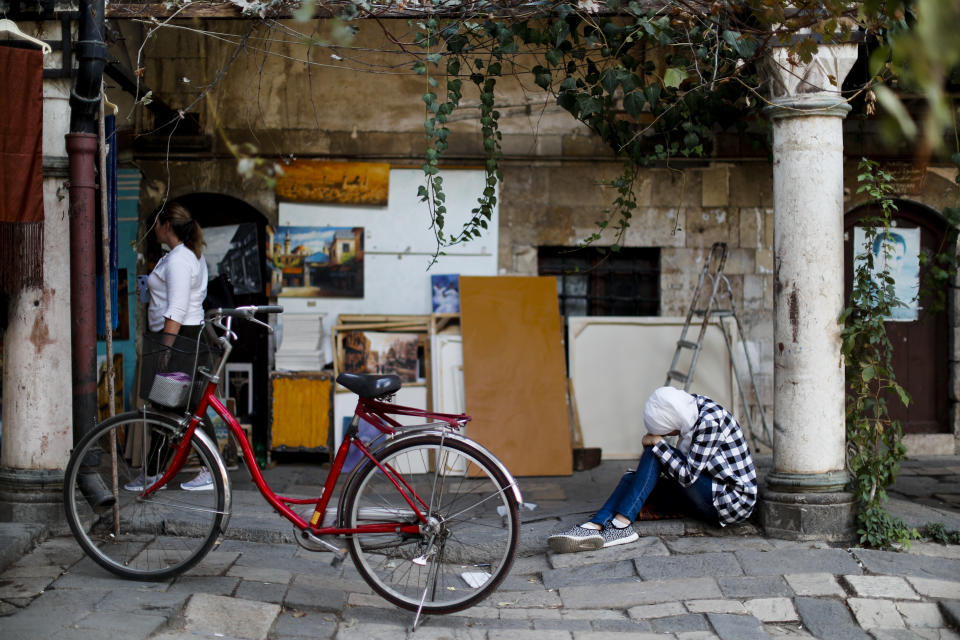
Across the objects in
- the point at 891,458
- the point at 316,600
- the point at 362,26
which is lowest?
the point at 316,600

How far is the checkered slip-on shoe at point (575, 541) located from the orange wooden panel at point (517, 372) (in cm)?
190

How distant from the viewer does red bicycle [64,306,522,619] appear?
3.91m

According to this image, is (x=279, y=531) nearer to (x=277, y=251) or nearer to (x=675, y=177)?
(x=277, y=251)

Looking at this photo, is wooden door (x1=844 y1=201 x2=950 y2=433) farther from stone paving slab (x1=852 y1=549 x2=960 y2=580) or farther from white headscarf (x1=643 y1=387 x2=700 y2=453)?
white headscarf (x1=643 y1=387 x2=700 y2=453)

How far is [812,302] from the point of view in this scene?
5.06m

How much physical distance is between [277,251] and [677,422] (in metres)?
4.09

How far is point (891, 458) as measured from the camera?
5098mm

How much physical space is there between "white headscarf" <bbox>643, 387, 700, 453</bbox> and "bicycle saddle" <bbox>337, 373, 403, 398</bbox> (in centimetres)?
172

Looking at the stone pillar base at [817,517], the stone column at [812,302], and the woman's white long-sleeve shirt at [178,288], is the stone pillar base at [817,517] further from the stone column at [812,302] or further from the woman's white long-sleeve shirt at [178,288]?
the woman's white long-sleeve shirt at [178,288]

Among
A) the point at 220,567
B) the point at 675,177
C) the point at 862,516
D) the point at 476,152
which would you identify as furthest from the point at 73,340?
the point at 675,177

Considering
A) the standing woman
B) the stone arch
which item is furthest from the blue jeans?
the stone arch

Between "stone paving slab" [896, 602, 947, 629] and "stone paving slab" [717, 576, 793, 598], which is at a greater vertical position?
"stone paving slab" [717, 576, 793, 598]

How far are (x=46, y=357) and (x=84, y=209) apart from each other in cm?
89

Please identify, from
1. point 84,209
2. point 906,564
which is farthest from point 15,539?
point 906,564
